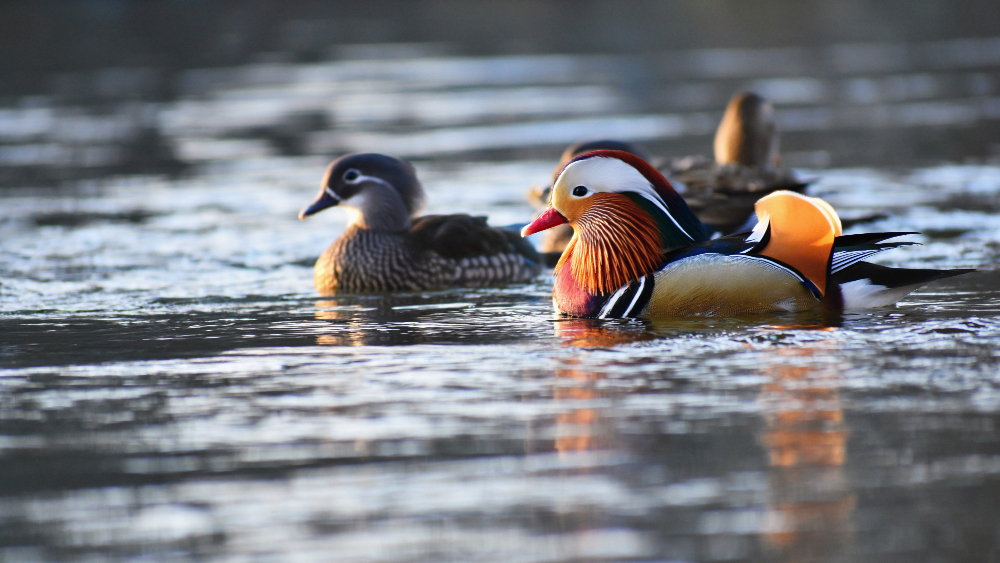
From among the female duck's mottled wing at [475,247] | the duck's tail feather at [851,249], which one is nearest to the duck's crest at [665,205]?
the duck's tail feather at [851,249]

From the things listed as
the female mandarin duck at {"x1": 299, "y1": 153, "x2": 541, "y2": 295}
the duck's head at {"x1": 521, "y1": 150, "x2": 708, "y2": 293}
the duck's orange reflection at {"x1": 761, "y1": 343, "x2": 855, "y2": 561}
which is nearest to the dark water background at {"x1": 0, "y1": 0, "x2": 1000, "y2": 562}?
the duck's orange reflection at {"x1": 761, "y1": 343, "x2": 855, "y2": 561}

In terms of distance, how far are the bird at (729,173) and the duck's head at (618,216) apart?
390 millimetres

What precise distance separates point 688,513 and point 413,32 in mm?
25884

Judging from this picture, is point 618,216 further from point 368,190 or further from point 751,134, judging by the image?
point 751,134

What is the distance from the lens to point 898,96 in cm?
1731

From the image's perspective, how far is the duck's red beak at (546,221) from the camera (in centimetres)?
690

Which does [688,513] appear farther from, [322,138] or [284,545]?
[322,138]

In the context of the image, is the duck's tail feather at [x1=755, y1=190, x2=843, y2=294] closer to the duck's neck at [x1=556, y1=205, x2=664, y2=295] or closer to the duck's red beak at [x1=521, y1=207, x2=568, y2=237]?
the duck's neck at [x1=556, y1=205, x2=664, y2=295]

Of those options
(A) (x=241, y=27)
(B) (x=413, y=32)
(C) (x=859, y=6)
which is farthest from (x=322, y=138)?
(C) (x=859, y=6)

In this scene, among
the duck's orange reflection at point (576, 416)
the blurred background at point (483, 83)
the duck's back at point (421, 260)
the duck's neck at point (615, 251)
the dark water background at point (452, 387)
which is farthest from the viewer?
the blurred background at point (483, 83)

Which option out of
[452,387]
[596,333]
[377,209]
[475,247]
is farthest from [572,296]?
[377,209]

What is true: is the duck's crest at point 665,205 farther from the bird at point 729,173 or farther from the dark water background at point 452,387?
the bird at point 729,173

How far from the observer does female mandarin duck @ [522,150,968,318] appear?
6352 millimetres

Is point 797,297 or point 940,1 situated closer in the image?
point 797,297
